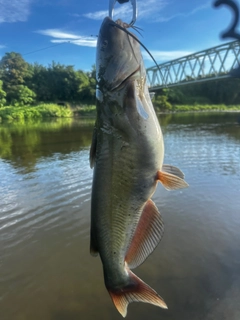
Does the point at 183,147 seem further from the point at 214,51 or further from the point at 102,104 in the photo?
the point at 214,51

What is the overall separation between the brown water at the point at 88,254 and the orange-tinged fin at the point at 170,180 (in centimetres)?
314

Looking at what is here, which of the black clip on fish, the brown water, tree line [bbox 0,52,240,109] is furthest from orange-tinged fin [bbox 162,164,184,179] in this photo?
tree line [bbox 0,52,240,109]

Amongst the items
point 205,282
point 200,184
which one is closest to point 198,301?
point 205,282

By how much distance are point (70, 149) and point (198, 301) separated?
13552 millimetres

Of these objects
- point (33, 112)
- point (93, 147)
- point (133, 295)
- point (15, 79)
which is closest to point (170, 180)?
point (93, 147)

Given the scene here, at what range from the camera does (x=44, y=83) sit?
6956cm

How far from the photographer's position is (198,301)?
14.7 feet

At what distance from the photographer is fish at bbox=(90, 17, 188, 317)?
1752 mm

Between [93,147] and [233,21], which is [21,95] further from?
[93,147]

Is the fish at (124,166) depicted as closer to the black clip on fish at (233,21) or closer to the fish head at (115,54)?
the fish head at (115,54)

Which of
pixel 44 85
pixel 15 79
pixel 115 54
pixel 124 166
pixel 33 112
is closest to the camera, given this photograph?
pixel 115 54

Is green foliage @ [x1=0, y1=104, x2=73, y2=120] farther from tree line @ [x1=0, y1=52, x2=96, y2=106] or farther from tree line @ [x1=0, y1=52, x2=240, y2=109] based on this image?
tree line @ [x1=0, y1=52, x2=96, y2=106]

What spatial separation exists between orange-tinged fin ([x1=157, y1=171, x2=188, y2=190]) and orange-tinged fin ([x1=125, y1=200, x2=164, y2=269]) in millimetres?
188

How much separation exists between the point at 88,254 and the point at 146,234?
423 centimetres
